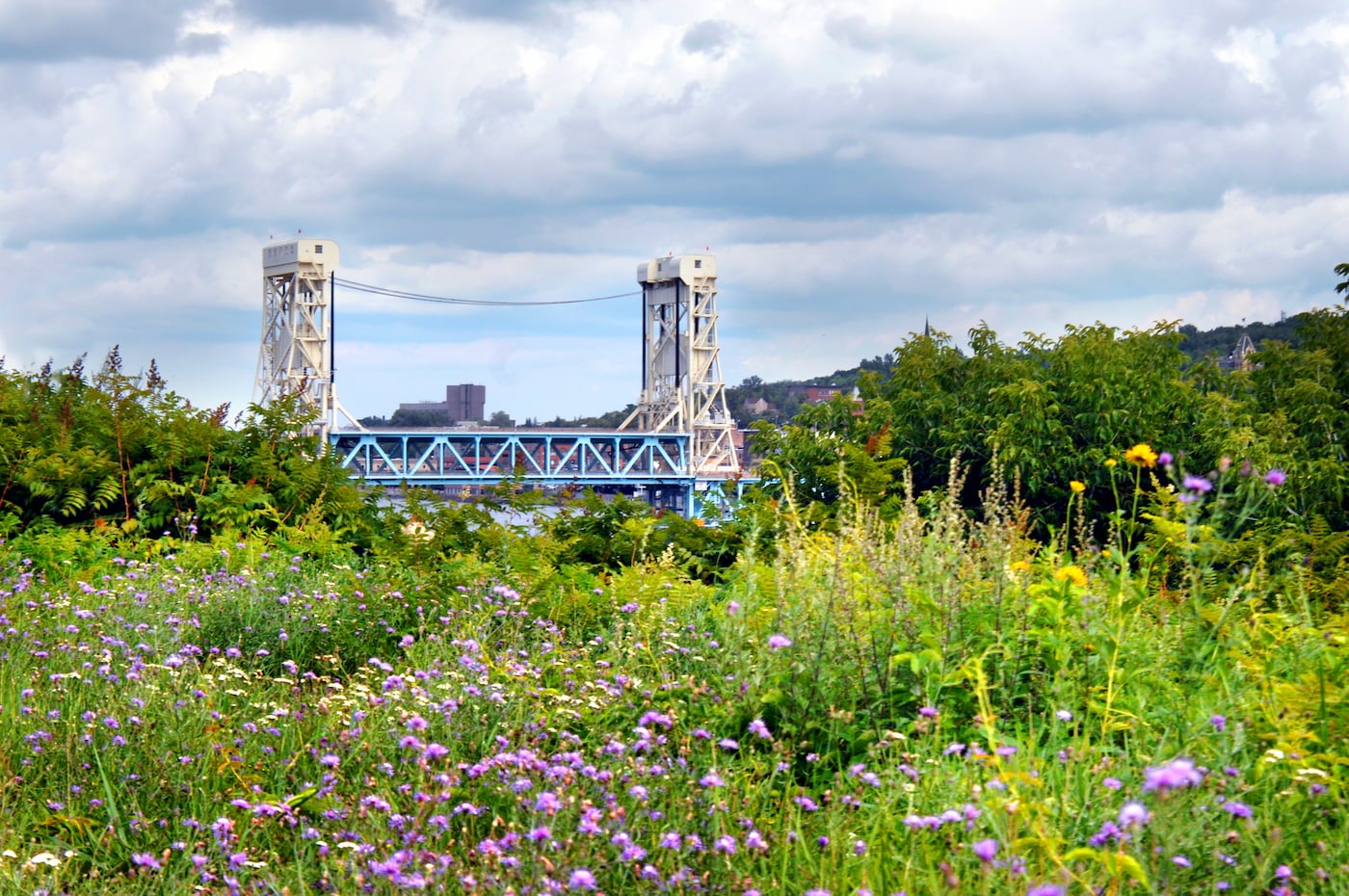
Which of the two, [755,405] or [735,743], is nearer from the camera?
[735,743]

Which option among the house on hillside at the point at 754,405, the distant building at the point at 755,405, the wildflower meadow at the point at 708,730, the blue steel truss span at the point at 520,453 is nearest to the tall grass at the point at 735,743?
the wildflower meadow at the point at 708,730

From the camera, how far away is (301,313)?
95.5 ft

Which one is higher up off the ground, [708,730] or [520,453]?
[520,453]

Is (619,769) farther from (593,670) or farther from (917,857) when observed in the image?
A: (593,670)

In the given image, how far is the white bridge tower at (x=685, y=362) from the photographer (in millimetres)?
31469

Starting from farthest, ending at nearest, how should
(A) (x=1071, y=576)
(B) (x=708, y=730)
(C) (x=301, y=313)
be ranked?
(C) (x=301, y=313), (A) (x=1071, y=576), (B) (x=708, y=730)

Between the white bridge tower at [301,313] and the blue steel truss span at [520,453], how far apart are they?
1.47 m

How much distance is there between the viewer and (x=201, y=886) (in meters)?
1.92

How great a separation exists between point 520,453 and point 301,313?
6179mm

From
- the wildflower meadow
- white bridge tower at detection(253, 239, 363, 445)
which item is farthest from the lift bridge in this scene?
the wildflower meadow

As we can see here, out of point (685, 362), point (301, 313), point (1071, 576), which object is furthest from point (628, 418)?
point (1071, 576)

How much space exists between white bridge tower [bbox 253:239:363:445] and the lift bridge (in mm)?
30

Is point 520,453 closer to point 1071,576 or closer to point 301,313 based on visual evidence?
point 301,313

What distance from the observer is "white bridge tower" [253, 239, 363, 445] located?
1128 inches
